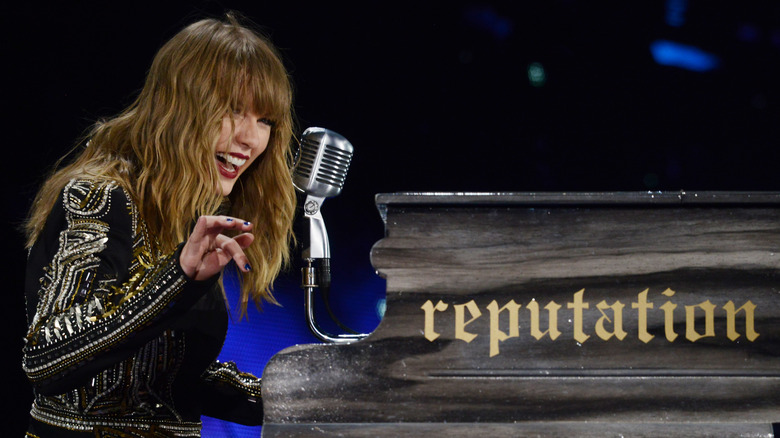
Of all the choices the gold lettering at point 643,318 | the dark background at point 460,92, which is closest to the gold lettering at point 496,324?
the gold lettering at point 643,318

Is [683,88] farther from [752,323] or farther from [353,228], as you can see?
[752,323]

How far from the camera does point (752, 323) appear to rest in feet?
3.03

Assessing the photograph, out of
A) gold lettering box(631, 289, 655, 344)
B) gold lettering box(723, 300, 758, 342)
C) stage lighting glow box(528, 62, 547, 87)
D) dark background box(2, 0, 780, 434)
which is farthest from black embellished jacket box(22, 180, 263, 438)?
stage lighting glow box(528, 62, 547, 87)

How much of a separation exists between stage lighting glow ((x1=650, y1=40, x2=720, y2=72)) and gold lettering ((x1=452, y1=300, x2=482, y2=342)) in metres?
1.67

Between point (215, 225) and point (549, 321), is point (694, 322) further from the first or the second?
point (215, 225)

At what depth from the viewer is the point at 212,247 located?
1027mm

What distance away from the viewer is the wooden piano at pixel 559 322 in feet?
Answer: 2.98

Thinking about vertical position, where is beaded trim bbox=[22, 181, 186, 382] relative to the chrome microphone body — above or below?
below

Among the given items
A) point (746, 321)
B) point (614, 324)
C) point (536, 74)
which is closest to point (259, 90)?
point (614, 324)

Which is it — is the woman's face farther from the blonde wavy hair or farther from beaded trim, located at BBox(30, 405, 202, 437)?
beaded trim, located at BBox(30, 405, 202, 437)

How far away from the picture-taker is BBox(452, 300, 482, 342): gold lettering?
36.1 inches

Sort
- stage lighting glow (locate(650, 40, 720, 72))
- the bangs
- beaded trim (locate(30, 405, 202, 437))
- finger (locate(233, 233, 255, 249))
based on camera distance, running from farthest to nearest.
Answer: stage lighting glow (locate(650, 40, 720, 72)), the bangs, beaded trim (locate(30, 405, 202, 437)), finger (locate(233, 233, 255, 249))

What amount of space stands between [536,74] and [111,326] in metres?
1.62

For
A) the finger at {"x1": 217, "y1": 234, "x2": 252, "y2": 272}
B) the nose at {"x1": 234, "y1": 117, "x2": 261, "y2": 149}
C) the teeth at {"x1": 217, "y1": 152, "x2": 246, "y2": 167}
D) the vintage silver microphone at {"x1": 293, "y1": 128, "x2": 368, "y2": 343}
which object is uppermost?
the nose at {"x1": 234, "y1": 117, "x2": 261, "y2": 149}
